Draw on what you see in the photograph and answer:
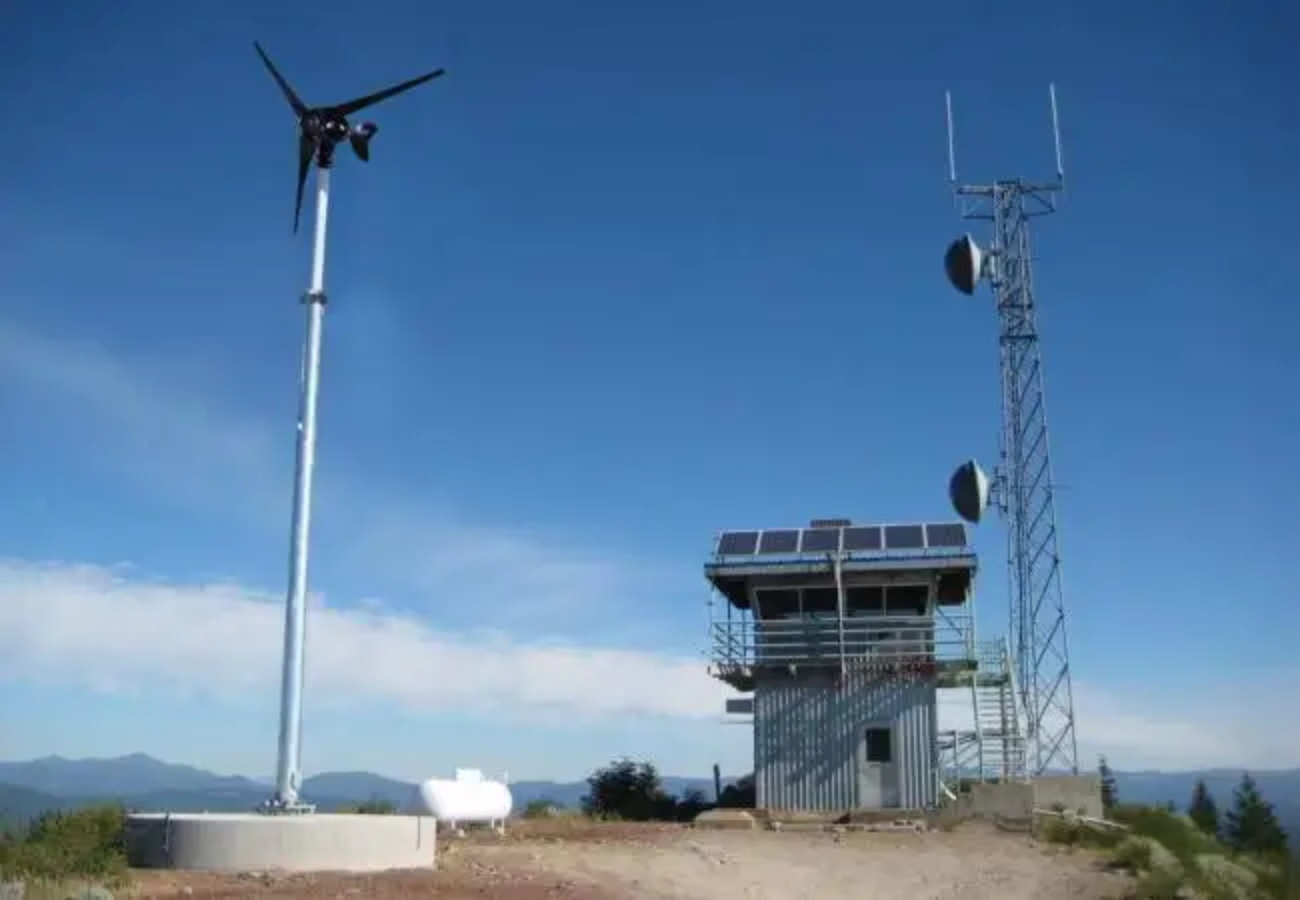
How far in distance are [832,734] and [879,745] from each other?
49.5 inches

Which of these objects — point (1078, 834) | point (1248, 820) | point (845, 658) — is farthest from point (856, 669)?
point (1248, 820)

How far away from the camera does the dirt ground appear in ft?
57.4

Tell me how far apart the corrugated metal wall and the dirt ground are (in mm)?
7005

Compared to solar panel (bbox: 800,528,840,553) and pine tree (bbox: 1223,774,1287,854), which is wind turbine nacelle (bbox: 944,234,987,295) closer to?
solar panel (bbox: 800,528,840,553)

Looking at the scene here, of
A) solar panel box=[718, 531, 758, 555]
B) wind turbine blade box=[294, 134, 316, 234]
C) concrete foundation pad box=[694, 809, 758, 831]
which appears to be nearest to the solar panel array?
solar panel box=[718, 531, 758, 555]

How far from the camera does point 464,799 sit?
26.5 m

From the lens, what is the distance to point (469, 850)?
73.8 ft

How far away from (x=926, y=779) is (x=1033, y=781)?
4.12 m

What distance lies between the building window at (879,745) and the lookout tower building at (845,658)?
0.03 m

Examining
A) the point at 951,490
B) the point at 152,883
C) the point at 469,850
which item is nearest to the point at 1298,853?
the point at 469,850

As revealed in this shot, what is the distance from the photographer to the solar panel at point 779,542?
1474 inches

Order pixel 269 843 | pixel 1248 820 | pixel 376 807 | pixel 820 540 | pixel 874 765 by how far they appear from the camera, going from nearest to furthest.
Result: 1. pixel 269 843
2. pixel 376 807
3. pixel 874 765
4. pixel 820 540
5. pixel 1248 820

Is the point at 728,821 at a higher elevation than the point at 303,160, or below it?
below

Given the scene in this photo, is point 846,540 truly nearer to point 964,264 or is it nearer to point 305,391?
point 964,264
